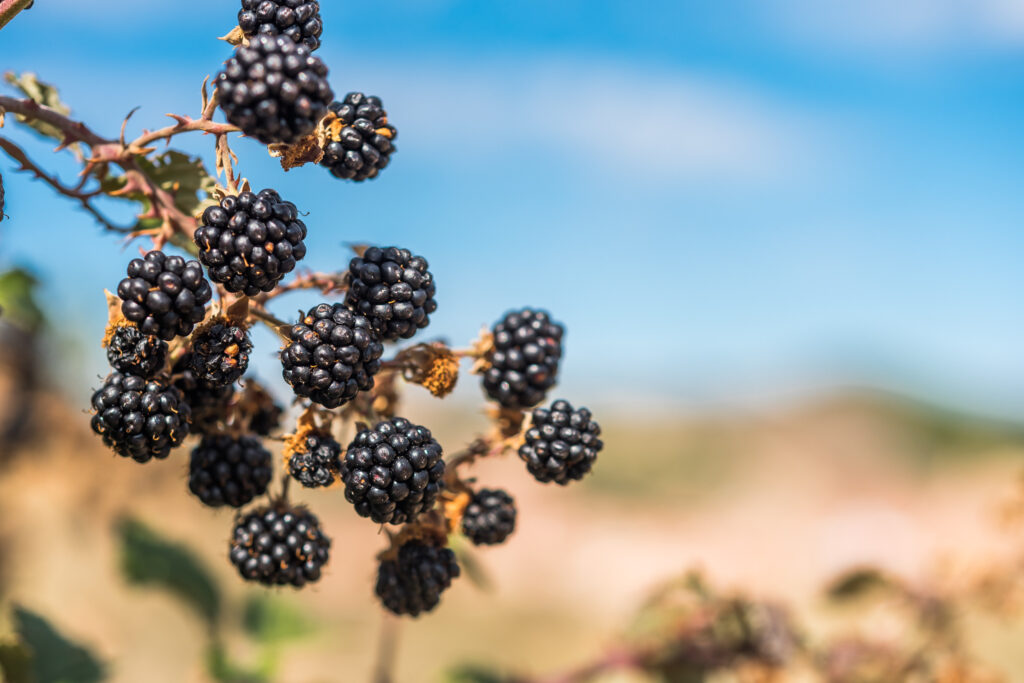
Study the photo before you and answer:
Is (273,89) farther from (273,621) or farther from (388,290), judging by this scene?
(273,621)

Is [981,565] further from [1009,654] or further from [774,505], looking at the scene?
[774,505]

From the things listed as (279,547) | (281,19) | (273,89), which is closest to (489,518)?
(279,547)

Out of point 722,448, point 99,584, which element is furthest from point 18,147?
point 722,448

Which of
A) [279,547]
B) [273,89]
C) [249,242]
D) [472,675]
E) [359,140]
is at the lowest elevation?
[279,547]

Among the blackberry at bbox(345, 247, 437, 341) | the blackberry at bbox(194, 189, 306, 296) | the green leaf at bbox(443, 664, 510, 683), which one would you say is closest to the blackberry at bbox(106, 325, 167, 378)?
the blackberry at bbox(194, 189, 306, 296)

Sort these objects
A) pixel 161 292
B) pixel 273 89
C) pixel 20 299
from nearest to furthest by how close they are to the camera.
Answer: pixel 273 89 → pixel 161 292 → pixel 20 299

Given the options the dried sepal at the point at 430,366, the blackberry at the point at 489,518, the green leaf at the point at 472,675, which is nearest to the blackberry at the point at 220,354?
the dried sepal at the point at 430,366

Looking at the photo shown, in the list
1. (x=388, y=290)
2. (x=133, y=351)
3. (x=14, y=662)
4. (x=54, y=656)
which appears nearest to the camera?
(x=133, y=351)

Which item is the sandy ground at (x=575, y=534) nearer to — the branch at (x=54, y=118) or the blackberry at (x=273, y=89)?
the branch at (x=54, y=118)
